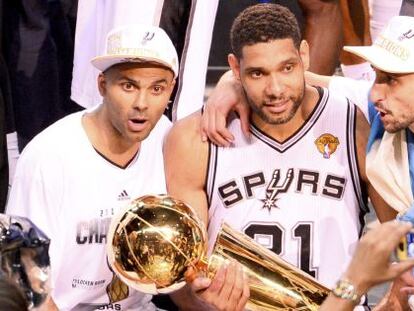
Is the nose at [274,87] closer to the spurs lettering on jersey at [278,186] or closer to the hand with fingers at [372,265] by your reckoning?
the spurs lettering on jersey at [278,186]

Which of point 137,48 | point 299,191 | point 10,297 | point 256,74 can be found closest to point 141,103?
point 137,48

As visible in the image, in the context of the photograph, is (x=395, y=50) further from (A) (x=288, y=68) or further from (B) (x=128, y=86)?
(B) (x=128, y=86)

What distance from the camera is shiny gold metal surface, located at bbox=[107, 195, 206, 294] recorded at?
383cm

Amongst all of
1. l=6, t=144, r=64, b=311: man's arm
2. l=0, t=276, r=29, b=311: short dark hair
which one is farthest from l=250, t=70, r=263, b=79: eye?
l=0, t=276, r=29, b=311: short dark hair

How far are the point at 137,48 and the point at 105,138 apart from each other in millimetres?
322

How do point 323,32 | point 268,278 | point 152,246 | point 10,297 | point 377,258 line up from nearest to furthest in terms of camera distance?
point 10,297
point 377,258
point 152,246
point 268,278
point 323,32

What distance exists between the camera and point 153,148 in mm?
4383

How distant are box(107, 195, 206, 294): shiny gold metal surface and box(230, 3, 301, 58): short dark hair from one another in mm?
708

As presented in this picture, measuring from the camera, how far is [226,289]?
3.86 metres

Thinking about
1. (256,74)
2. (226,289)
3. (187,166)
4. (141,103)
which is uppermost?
(256,74)

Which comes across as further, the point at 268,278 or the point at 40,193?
the point at 40,193

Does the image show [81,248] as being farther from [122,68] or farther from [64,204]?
[122,68]

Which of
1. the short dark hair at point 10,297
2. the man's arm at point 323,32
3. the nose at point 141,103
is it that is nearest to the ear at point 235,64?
the nose at point 141,103

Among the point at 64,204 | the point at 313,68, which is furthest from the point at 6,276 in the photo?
the point at 313,68
